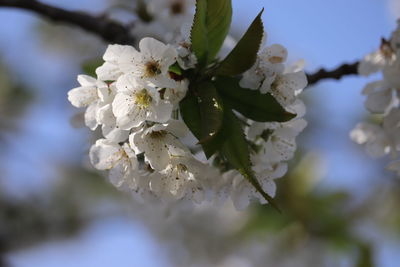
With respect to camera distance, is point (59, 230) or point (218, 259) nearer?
point (218, 259)

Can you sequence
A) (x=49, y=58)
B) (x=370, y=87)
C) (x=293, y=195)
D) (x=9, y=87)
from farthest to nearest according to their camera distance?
(x=49, y=58), (x=9, y=87), (x=293, y=195), (x=370, y=87)

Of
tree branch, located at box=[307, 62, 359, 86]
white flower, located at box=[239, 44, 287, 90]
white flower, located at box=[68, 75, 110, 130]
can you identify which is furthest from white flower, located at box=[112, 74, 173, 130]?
tree branch, located at box=[307, 62, 359, 86]

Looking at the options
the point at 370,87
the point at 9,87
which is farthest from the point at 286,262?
the point at 9,87

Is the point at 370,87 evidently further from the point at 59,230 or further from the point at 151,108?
the point at 59,230

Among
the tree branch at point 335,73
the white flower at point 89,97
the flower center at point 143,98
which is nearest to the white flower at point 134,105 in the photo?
the flower center at point 143,98

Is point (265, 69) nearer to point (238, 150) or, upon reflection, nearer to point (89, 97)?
point (238, 150)

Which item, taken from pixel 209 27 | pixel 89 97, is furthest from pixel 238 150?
pixel 89 97
